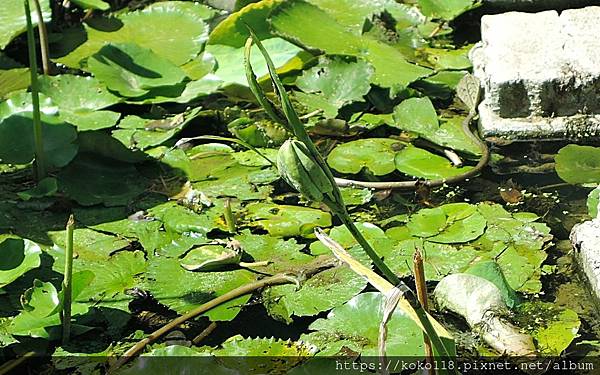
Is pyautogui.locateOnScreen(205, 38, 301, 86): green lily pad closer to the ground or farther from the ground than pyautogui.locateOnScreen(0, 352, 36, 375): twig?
farther from the ground

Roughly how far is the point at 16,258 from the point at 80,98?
0.70 metres

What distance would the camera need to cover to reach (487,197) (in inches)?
63.5

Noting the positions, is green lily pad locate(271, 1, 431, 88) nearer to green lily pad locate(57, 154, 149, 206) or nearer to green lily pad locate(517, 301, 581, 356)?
green lily pad locate(57, 154, 149, 206)

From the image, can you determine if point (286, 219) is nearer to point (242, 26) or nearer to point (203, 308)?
point (203, 308)

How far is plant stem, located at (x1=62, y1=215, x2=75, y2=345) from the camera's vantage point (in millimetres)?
1158

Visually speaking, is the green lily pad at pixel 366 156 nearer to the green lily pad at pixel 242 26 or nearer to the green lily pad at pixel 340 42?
the green lily pad at pixel 340 42

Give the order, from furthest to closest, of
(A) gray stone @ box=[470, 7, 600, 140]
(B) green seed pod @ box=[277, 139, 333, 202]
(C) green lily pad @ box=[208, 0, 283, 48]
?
Result: 1. (C) green lily pad @ box=[208, 0, 283, 48]
2. (A) gray stone @ box=[470, 7, 600, 140]
3. (B) green seed pod @ box=[277, 139, 333, 202]

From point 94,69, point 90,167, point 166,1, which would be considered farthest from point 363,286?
point 166,1

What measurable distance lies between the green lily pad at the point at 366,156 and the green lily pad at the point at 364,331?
498mm

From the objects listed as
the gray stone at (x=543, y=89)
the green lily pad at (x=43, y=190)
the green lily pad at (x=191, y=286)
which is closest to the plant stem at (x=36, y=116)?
the green lily pad at (x=43, y=190)

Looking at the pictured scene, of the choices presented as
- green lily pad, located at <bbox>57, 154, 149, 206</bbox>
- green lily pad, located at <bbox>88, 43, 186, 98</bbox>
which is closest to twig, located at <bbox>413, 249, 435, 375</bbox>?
green lily pad, located at <bbox>57, 154, 149, 206</bbox>

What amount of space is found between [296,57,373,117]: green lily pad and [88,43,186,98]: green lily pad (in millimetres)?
308

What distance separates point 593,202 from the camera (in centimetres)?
147

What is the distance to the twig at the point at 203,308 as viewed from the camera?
1.25 metres
